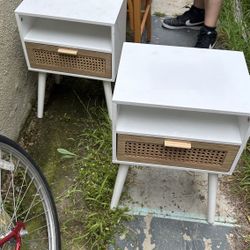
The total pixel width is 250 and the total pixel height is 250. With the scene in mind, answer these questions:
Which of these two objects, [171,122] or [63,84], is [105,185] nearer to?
[171,122]

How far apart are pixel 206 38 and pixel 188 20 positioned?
18.9 inches

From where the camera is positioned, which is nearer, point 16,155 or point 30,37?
point 16,155

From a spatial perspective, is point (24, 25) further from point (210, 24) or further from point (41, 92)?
point (210, 24)

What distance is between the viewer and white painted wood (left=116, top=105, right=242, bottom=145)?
1.68 metres

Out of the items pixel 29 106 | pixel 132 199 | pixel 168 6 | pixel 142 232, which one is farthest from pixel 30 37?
pixel 168 6

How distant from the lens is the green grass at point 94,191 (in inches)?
80.4

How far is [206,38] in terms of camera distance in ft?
9.79

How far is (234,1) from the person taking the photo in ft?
12.1

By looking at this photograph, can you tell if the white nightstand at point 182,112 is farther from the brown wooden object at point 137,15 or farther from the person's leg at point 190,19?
the person's leg at point 190,19

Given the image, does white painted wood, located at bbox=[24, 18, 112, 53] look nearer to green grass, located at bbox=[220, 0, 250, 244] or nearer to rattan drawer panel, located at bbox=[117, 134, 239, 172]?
rattan drawer panel, located at bbox=[117, 134, 239, 172]

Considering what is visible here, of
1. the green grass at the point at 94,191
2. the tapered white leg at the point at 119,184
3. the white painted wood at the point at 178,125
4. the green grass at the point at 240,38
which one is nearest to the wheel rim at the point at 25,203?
the green grass at the point at 94,191

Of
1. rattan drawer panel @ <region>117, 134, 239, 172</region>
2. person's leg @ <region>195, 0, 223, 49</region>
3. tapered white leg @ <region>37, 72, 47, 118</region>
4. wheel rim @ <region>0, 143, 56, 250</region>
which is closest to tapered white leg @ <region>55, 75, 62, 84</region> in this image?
tapered white leg @ <region>37, 72, 47, 118</region>

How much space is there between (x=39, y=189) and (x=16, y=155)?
0.73ft

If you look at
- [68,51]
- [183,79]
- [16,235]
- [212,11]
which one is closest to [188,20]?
[212,11]
